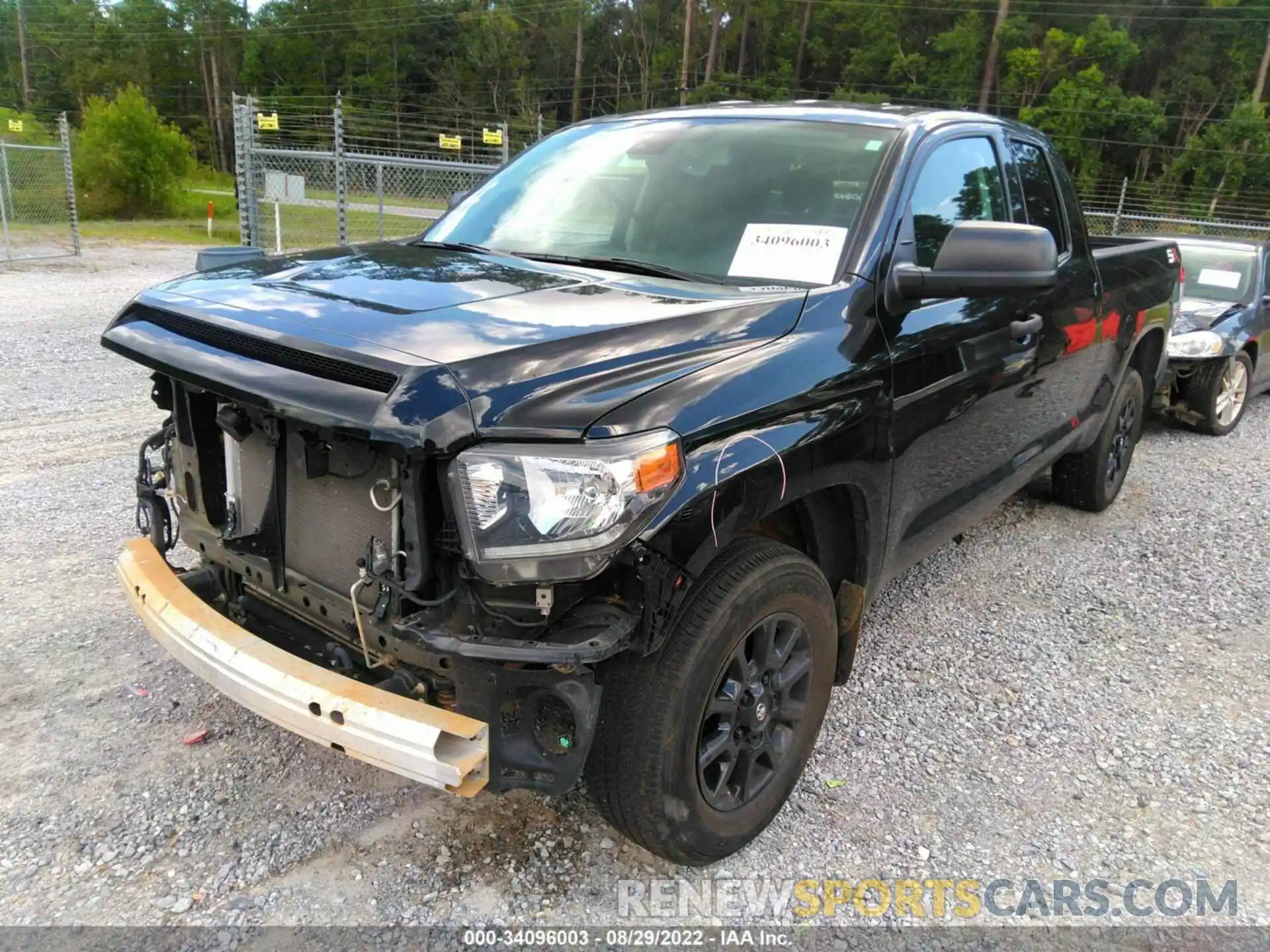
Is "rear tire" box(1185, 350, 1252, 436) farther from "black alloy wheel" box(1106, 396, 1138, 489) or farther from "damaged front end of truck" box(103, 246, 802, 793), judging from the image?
"damaged front end of truck" box(103, 246, 802, 793)

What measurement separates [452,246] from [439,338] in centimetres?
144

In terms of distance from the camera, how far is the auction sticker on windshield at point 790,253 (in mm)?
2848

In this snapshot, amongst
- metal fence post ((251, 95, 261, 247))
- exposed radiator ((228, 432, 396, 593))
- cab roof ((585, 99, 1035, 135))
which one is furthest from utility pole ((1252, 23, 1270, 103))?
exposed radiator ((228, 432, 396, 593))

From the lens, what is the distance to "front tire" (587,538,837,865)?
2197 mm

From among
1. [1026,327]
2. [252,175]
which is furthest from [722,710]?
[252,175]

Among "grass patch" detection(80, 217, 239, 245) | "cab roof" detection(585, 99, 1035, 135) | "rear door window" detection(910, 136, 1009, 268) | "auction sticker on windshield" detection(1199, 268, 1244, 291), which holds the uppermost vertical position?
"cab roof" detection(585, 99, 1035, 135)

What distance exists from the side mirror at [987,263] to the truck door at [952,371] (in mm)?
135

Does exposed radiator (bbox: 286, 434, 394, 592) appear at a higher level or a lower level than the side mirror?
lower

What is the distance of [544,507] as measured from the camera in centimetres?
196

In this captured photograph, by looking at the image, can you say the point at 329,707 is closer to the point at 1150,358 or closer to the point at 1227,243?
the point at 1150,358

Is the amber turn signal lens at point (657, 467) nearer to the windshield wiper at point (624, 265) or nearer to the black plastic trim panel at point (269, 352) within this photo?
the black plastic trim panel at point (269, 352)

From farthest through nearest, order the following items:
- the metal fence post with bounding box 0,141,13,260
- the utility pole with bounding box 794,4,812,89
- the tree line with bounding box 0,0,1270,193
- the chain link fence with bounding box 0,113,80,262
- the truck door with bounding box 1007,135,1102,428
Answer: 1. the utility pole with bounding box 794,4,812,89
2. the tree line with bounding box 0,0,1270,193
3. the chain link fence with bounding box 0,113,80,262
4. the metal fence post with bounding box 0,141,13,260
5. the truck door with bounding box 1007,135,1102,428

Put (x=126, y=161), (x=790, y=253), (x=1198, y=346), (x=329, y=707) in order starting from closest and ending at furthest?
(x=329, y=707) < (x=790, y=253) < (x=1198, y=346) < (x=126, y=161)
